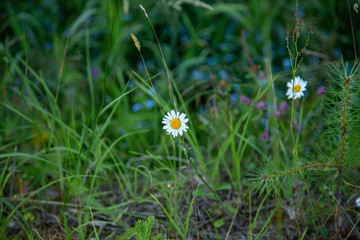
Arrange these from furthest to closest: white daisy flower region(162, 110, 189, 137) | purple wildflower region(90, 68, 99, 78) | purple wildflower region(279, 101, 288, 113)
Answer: purple wildflower region(90, 68, 99, 78) < purple wildflower region(279, 101, 288, 113) < white daisy flower region(162, 110, 189, 137)

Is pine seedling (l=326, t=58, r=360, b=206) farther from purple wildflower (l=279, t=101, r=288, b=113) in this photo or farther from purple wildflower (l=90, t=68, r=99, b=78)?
purple wildflower (l=90, t=68, r=99, b=78)

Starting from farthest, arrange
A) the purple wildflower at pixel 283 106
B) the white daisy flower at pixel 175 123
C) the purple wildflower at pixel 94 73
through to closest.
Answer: the purple wildflower at pixel 94 73
the purple wildflower at pixel 283 106
the white daisy flower at pixel 175 123

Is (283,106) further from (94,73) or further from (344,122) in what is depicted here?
(94,73)

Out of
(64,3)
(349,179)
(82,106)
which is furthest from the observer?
(64,3)

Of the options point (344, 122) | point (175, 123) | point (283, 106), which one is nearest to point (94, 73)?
point (283, 106)

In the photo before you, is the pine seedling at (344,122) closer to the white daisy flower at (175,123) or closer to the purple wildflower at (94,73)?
the white daisy flower at (175,123)

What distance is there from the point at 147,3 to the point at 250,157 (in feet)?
4.89

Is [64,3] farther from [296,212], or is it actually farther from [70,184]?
[296,212]

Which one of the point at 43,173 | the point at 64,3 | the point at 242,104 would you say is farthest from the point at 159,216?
the point at 64,3

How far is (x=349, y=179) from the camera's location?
1.37 metres

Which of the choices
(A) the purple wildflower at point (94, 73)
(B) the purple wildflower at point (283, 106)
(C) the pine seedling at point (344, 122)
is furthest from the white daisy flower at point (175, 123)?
(A) the purple wildflower at point (94, 73)

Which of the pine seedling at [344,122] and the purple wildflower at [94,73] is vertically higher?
the pine seedling at [344,122]

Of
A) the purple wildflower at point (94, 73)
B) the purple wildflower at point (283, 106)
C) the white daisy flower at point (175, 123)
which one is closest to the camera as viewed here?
the white daisy flower at point (175, 123)

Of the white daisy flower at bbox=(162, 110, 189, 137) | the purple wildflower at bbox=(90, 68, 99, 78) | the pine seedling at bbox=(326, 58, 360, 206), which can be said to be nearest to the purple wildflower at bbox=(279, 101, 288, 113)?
the pine seedling at bbox=(326, 58, 360, 206)
